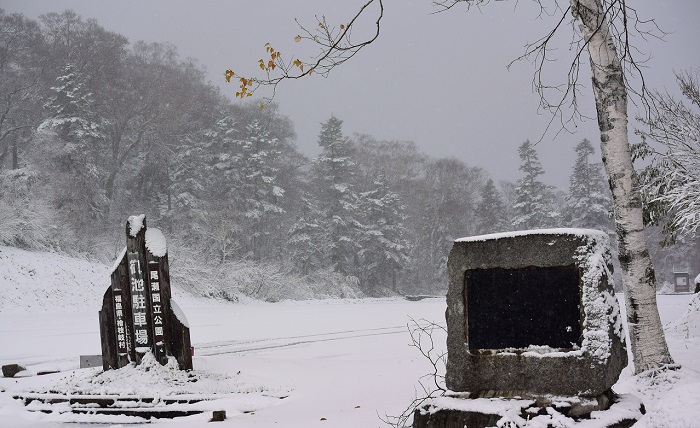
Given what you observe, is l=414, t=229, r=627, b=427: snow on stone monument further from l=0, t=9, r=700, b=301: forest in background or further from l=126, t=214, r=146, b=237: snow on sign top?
l=0, t=9, r=700, b=301: forest in background

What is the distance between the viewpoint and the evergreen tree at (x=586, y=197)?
49.3 meters

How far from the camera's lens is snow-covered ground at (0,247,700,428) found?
8.10 metres

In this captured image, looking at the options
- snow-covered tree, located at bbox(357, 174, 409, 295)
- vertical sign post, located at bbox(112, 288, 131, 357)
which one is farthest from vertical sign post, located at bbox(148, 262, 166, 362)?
snow-covered tree, located at bbox(357, 174, 409, 295)

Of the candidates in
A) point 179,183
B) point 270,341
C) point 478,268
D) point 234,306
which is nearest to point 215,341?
point 270,341

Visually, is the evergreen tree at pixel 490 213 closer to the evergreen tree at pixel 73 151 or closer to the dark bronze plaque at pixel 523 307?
the evergreen tree at pixel 73 151

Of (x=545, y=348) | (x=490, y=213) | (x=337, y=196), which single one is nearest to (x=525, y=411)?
(x=545, y=348)

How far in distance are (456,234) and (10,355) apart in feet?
148

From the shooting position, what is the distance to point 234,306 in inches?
1268

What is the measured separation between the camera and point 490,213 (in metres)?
54.6

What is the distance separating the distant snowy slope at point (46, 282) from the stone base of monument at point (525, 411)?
22957 millimetres

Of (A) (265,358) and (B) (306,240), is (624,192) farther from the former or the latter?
Result: (B) (306,240)

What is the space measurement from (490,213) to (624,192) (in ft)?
158

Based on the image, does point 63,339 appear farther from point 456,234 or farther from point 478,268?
point 456,234

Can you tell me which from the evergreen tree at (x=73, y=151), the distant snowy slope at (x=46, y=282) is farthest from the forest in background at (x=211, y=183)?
the distant snowy slope at (x=46, y=282)
